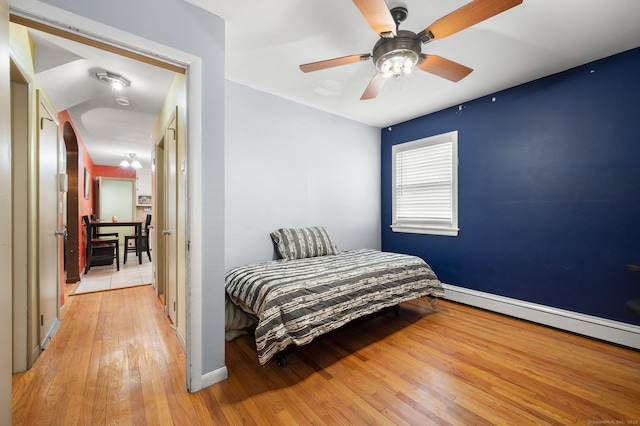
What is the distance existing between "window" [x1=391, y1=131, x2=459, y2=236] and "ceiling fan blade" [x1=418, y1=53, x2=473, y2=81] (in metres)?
1.58

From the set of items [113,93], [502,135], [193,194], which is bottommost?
[193,194]

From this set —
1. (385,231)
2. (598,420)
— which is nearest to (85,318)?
(385,231)

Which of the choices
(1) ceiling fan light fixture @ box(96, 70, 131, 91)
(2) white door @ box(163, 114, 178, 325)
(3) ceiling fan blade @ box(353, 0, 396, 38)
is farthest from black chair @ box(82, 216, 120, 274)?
(3) ceiling fan blade @ box(353, 0, 396, 38)

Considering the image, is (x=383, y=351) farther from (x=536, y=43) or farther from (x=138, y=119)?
(x=138, y=119)

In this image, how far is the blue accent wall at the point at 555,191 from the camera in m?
2.39

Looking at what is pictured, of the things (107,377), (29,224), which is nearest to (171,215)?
(29,224)

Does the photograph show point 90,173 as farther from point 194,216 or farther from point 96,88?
point 194,216

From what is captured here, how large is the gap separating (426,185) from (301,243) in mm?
2038

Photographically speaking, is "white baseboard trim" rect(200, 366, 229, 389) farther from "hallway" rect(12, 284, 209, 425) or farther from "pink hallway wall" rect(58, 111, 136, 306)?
"pink hallway wall" rect(58, 111, 136, 306)

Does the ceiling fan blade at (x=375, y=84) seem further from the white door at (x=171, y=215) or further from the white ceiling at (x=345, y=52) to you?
the white door at (x=171, y=215)

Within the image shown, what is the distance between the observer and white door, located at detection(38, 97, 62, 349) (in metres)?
2.20

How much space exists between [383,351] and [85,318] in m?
3.19

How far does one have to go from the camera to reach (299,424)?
1.50 metres

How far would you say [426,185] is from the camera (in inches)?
151
